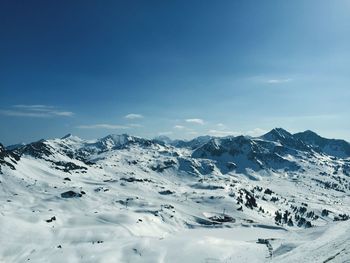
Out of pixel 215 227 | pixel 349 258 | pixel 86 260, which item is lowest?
pixel 215 227

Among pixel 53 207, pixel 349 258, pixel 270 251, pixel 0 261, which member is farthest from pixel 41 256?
pixel 53 207

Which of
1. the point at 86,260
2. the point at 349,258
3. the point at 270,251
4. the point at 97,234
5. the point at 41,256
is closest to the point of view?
the point at 349,258

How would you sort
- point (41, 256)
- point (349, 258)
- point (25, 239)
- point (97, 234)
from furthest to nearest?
point (97, 234)
point (25, 239)
point (41, 256)
point (349, 258)

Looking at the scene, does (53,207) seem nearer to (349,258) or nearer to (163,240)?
(163,240)

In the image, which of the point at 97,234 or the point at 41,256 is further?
the point at 97,234

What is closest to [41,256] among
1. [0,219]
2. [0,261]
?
[0,261]

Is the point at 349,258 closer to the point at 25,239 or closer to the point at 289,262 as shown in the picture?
the point at 289,262

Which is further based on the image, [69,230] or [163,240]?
[69,230]

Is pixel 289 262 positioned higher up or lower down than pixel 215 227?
higher up

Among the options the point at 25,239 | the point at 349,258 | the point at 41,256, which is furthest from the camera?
the point at 25,239
